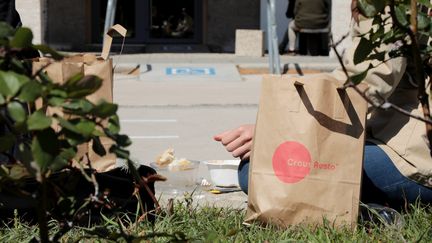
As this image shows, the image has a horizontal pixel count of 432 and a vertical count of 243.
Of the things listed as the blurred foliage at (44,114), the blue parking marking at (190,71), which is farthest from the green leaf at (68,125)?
the blue parking marking at (190,71)

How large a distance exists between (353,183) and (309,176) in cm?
17

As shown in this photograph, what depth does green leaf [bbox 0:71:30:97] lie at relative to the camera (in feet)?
5.41

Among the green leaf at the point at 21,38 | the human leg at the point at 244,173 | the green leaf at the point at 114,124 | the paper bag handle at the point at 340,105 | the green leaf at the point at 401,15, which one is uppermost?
the green leaf at the point at 401,15

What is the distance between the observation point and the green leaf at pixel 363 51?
2346 mm

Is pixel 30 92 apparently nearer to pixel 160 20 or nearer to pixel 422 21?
pixel 422 21

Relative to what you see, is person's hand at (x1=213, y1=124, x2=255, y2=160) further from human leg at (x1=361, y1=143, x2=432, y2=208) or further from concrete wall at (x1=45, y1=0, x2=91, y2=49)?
concrete wall at (x1=45, y1=0, x2=91, y2=49)

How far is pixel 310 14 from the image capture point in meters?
17.3

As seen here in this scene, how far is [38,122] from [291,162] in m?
1.84

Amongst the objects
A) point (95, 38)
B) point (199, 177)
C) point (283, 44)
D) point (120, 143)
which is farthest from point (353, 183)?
point (95, 38)

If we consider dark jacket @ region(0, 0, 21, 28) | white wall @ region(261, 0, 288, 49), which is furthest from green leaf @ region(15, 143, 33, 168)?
white wall @ region(261, 0, 288, 49)

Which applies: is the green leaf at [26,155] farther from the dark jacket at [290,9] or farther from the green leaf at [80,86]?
the dark jacket at [290,9]

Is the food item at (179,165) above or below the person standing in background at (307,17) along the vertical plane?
below

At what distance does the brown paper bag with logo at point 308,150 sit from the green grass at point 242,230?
2.4 inches

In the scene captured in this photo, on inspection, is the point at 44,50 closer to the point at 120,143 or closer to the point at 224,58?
the point at 120,143
